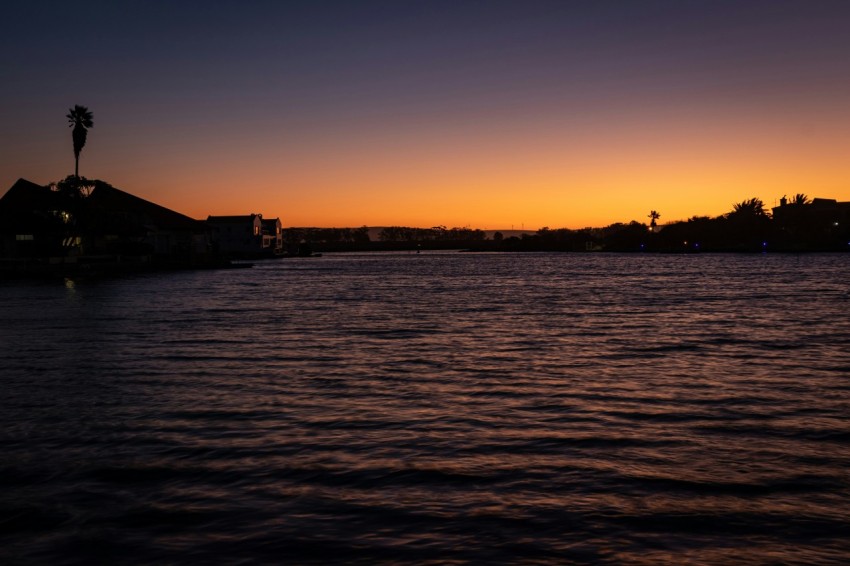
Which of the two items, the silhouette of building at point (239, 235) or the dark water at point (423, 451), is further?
the silhouette of building at point (239, 235)

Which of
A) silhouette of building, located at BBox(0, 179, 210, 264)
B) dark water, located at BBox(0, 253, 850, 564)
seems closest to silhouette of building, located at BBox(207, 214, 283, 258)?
silhouette of building, located at BBox(0, 179, 210, 264)

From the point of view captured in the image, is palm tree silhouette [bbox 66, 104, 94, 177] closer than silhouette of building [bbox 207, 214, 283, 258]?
Yes

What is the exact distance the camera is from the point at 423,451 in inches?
449

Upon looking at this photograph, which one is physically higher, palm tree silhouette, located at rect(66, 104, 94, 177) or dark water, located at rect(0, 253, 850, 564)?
palm tree silhouette, located at rect(66, 104, 94, 177)

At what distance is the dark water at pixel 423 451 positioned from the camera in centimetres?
781

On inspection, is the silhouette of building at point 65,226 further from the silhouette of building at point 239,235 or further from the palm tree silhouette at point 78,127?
the silhouette of building at point 239,235

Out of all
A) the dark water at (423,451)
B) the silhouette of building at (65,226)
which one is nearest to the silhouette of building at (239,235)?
the silhouette of building at (65,226)

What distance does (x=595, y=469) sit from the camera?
34.2 ft

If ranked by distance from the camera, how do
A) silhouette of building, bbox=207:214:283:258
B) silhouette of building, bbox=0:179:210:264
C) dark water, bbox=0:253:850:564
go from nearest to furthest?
dark water, bbox=0:253:850:564 → silhouette of building, bbox=0:179:210:264 → silhouette of building, bbox=207:214:283:258

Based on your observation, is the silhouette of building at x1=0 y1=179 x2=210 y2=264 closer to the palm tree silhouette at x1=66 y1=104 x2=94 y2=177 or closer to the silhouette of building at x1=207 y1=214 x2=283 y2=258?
the palm tree silhouette at x1=66 y1=104 x2=94 y2=177

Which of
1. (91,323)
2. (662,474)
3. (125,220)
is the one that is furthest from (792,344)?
(125,220)

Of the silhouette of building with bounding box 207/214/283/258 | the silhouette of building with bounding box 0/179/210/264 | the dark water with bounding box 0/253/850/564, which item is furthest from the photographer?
the silhouette of building with bounding box 207/214/283/258

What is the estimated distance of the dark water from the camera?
781cm

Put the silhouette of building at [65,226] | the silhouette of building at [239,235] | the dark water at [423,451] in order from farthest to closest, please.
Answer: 1. the silhouette of building at [239,235]
2. the silhouette of building at [65,226]
3. the dark water at [423,451]
